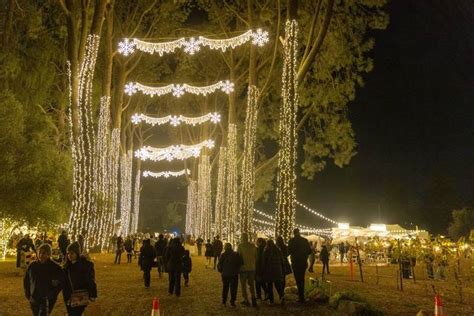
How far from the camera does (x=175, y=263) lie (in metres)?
13.8

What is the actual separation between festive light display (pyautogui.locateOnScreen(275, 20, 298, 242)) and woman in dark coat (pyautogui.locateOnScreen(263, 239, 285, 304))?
22.1 ft

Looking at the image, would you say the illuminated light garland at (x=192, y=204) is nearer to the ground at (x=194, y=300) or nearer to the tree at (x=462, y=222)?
the ground at (x=194, y=300)

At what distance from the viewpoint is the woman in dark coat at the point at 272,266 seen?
38.9 ft

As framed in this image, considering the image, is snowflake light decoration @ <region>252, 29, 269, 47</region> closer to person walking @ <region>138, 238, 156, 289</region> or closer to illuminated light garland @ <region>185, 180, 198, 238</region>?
person walking @ <region>138, 238, 156, 289</region>

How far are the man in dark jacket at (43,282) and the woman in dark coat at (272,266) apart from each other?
5.41m

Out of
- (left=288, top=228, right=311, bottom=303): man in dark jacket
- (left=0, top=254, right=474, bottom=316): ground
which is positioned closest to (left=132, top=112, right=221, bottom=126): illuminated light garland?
(left=0, top=254, right=474, bottom=316): ground

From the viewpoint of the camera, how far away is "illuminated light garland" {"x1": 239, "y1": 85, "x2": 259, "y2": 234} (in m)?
25.4

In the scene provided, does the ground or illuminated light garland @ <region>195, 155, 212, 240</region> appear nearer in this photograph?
the ground

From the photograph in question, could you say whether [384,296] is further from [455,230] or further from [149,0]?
[455,230]

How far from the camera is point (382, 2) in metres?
22.2

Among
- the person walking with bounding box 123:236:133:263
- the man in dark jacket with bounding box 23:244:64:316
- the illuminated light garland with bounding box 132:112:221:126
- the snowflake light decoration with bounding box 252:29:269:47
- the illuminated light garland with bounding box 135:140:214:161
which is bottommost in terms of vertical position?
the man in dark jacket with bounding box 23:244:64:316

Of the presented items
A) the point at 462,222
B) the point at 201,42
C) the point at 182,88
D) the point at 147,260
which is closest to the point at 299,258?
the point at 147,260

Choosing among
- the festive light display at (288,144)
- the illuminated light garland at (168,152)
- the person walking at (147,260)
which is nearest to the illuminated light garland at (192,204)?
the illuminated light garland at (168,152)

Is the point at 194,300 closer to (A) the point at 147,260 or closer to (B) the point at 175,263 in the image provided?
(B) the point at 175,263
